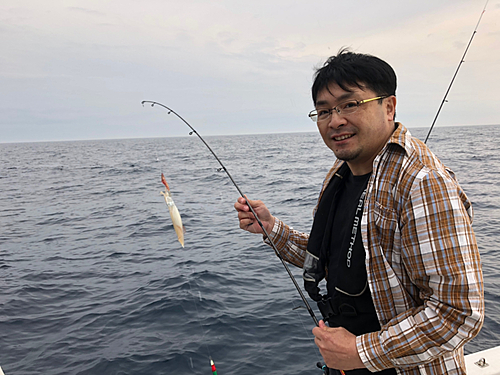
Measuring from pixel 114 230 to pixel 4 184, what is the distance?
64.5ft

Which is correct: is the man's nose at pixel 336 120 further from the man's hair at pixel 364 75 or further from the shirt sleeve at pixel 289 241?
the shirt sleeve at pixel 289 241

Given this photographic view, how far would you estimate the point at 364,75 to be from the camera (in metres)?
1.70

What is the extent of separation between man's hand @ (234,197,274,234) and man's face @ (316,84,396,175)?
85 cm

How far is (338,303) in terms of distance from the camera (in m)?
1.80

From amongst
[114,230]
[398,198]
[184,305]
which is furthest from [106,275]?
[398,198]

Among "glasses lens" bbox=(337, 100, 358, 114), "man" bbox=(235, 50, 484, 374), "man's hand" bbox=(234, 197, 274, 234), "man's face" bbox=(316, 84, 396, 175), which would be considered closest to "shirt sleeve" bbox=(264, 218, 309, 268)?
"man's hand" bbox=(234, 197, 274, 234)

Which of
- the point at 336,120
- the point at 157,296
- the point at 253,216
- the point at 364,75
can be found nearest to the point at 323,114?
the point at 336,120

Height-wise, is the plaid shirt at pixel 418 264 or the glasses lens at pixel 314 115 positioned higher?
the glasses lens at pixel 314 115

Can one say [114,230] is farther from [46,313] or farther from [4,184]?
[4,184]

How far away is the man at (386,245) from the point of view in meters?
1.29

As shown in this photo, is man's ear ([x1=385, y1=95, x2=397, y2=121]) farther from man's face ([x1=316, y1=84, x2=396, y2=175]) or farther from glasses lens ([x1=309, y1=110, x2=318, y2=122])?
glasses lens ([x1=309, y1=110, x2=318, y2=122])

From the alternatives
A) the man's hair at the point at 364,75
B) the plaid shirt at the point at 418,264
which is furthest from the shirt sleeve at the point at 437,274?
the man's hair at the point at 364,75

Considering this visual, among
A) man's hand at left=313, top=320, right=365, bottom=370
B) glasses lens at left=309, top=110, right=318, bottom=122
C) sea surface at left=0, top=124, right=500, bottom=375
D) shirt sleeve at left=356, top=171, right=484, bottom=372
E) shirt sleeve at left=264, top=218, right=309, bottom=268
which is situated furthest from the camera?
sea surface at left=0, top=124, right=500, bottom=375

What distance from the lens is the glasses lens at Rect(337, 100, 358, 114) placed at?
1696 mm
